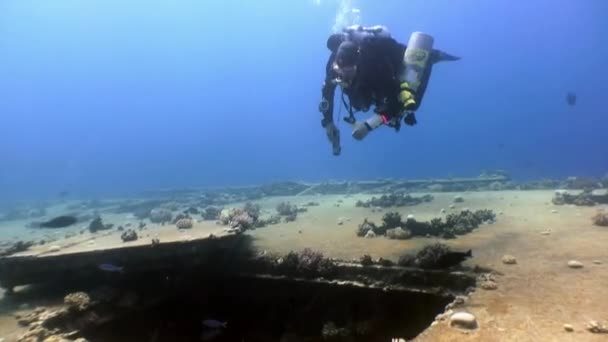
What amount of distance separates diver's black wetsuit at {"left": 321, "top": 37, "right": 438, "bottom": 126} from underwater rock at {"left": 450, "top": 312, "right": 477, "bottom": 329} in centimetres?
428

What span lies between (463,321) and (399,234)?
508cm

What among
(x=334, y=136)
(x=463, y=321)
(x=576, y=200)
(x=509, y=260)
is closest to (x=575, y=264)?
(x=509, y=260)

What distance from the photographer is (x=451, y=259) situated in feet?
21.8

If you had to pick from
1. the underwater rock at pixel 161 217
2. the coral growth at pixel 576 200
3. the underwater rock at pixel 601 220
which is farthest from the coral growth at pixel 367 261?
the underwater rock at pixel 161 217

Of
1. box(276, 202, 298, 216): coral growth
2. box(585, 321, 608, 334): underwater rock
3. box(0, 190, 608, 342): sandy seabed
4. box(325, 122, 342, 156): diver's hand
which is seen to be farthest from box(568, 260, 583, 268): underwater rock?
box(276, 202, 298, 216): coral growth

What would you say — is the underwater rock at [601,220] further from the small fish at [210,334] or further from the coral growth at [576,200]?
the small fish at [210,334]

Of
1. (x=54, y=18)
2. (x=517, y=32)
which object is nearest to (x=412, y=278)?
(x=517, y=32)

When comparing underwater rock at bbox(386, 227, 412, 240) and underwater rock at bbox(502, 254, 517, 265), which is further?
underwater rock at bbox(386, 227, 412, 240)

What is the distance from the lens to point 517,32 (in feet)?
505

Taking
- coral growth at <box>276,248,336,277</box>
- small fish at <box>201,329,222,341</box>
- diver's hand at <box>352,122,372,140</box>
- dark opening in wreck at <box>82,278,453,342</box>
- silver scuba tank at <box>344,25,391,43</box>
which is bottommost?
small fish at <box>201,329,222,341</box>

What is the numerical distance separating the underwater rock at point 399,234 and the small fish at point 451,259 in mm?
2785

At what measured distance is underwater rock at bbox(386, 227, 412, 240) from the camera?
31.1 feet

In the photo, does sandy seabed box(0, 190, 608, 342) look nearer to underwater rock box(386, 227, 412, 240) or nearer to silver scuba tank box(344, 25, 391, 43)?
underwater rock box(386, 227, 412, 240)

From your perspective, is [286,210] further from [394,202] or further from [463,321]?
[463,321]
